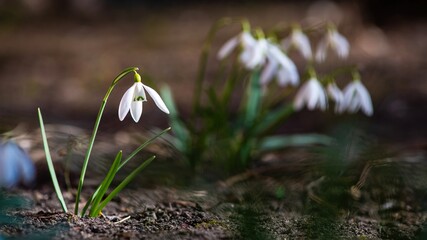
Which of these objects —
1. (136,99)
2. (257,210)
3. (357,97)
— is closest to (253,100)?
(357,97)

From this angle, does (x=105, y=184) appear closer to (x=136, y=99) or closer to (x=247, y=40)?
(x=136, y=99)

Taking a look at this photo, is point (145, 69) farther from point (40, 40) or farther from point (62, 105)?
point (40, 40)

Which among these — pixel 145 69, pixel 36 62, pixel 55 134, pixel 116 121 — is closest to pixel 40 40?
pixel 36 62

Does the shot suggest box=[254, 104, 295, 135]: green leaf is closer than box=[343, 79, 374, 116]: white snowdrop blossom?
No

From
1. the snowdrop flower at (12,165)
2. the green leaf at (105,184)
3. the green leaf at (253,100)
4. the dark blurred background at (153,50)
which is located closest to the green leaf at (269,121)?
the green leaf at (253,100)

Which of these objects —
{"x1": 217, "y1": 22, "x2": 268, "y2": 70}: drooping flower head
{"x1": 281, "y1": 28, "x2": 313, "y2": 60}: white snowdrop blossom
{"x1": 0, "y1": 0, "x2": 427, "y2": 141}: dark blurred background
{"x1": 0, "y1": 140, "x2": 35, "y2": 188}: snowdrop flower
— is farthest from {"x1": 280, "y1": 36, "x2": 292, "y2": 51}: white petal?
{"x1": 0, "y1": 140, "x2": 35, "y2": 188}: snowdrop flower

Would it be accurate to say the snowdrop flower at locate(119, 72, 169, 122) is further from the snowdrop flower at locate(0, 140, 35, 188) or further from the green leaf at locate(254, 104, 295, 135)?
the green leaf at locate(254, 104, 295, 135)
